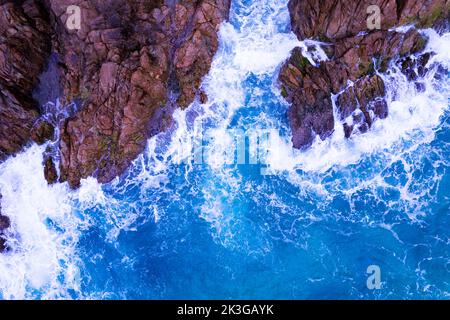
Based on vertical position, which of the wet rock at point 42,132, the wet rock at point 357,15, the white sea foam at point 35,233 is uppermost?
the wet rock at point 357,15

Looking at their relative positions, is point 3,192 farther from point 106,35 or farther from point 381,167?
point 381,167

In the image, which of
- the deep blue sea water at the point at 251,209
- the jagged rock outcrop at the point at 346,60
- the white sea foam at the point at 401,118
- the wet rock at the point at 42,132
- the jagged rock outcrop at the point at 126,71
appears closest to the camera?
the jagged rock outcrop at the point at 346,60

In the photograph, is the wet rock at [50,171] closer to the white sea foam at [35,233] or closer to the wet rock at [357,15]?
the white sea foam at [35,233]

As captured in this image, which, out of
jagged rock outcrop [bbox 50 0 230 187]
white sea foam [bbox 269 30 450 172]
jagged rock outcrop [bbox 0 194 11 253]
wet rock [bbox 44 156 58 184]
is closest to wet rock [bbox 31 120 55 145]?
wet rock [bbox 44 156 58 184]

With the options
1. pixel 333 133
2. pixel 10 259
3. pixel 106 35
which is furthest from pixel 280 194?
pixel 10 259

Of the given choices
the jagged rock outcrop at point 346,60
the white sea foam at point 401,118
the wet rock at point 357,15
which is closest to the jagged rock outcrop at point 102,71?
the jagged rock outcrop at point 346,60

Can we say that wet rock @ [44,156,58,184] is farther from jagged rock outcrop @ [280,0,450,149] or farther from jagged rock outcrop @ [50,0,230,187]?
jagged rock outcrop @ [280,0,450,149]

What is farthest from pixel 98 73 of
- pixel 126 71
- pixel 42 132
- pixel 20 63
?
pixel 42 132
